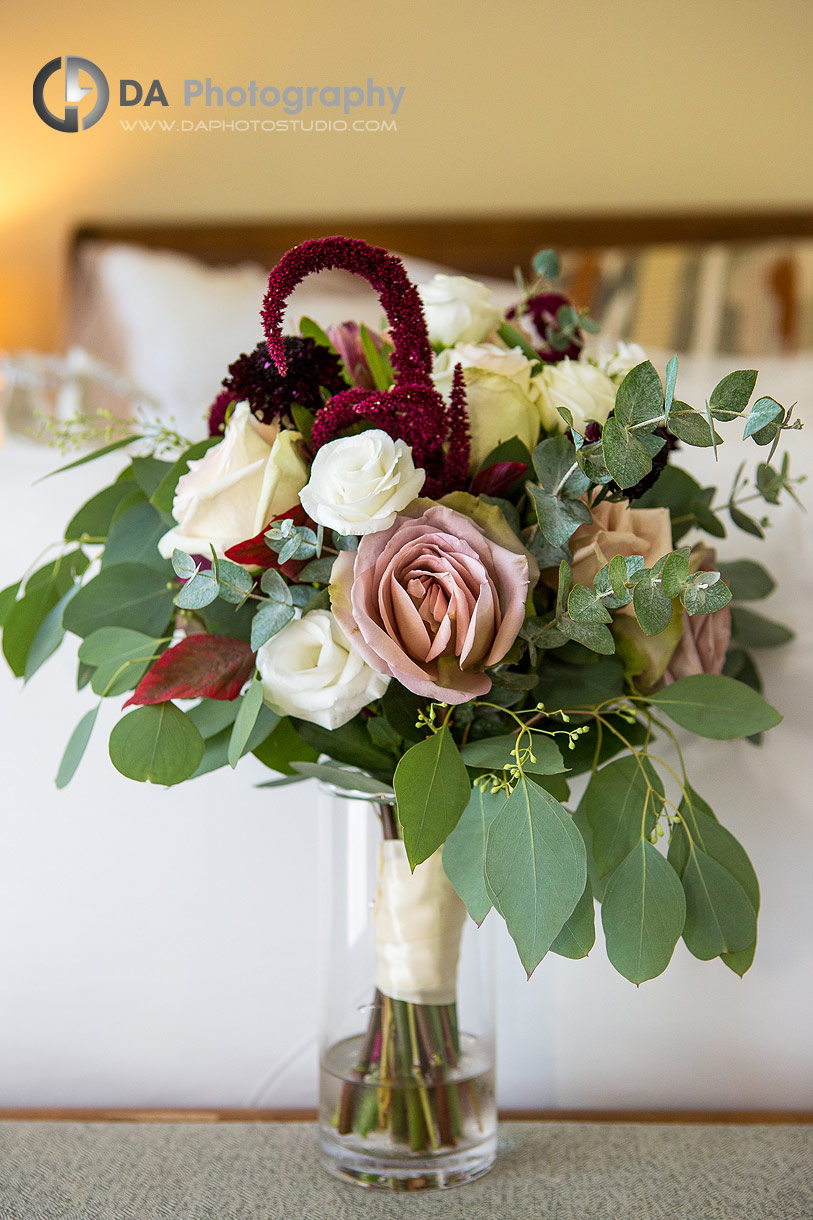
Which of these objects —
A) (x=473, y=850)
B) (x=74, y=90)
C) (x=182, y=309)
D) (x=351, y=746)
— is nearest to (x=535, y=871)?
(x=473, y=850)

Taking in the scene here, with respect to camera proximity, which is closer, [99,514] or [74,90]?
[99,514]

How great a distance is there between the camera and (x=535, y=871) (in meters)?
0.41

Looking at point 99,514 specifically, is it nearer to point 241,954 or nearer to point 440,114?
point 241,954

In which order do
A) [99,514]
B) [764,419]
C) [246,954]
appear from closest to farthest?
[764,419], [99,514], [246,954]

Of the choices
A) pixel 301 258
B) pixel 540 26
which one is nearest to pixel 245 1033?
pixel 301 258

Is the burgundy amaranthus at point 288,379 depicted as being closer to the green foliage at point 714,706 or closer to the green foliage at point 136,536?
the green foliage at point 136,536

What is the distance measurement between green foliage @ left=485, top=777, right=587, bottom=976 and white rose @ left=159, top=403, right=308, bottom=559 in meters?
0.19

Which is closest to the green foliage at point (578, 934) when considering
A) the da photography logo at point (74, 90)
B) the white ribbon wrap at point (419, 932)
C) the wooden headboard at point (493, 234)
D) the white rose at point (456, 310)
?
the white ribbon wrap at point (419, 932)

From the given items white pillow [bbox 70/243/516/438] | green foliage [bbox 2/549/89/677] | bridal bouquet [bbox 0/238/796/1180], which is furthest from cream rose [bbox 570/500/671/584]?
white pillow [bbox 70/243/516/438]

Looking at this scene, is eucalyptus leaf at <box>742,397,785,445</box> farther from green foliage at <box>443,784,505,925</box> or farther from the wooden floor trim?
the wooden floor trim

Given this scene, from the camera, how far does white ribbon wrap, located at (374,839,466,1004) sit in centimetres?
54

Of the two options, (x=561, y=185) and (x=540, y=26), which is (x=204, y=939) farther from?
(x=561, y=185)

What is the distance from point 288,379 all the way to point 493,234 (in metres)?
1.38

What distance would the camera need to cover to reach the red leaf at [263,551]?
456 millimetres
